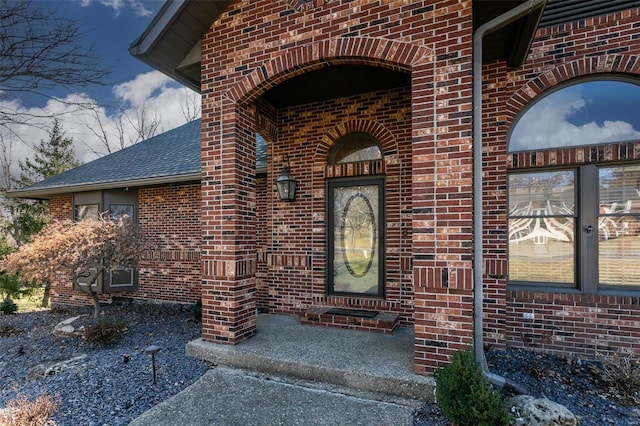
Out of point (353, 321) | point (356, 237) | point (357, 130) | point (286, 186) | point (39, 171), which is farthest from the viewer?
point (39, 171)

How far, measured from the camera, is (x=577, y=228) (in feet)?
13.3

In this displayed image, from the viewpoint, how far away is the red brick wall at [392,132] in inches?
120

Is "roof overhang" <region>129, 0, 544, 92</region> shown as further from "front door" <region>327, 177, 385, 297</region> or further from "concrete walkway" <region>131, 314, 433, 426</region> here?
"concrete walkway" <region>131, 314, 433, 426</region>

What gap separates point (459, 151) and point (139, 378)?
4.15 m

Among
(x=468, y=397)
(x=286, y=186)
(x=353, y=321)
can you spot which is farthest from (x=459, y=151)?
(x=286, y=186)

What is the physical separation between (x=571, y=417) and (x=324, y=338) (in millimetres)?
2546

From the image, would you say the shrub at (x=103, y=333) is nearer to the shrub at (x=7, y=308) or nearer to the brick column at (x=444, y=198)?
the brick column at (x=444, y=198)

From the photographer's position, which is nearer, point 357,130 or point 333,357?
point 333,357

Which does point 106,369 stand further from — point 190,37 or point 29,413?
point 190,37

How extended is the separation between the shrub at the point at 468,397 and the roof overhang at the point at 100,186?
5.48 meters

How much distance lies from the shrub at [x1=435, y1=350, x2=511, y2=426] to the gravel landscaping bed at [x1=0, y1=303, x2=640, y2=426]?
27 cm

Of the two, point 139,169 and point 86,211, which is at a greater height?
point 139,169

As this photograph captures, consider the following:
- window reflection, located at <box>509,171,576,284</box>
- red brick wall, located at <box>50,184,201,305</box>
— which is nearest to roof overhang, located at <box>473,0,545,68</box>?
window reflection, located at <box>509,171,576,284</box>

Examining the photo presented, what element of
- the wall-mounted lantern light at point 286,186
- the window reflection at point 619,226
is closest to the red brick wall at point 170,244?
the wall-mounted lantern light at point 286,186
